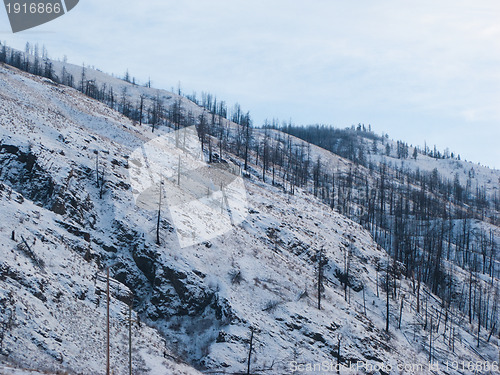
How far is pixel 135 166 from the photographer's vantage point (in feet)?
182

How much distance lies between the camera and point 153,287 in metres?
39.2

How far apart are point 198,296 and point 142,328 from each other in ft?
25.3

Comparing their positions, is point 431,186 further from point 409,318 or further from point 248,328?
point 248,328

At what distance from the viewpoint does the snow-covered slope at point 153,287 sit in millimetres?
26719

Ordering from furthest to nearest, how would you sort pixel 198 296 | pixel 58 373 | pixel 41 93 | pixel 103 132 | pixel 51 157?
pixel 41 93 → pixel 103 132 → pixel 51 157 → pixel 198 296 → pixel 58 373

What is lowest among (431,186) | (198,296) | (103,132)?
(431,186)

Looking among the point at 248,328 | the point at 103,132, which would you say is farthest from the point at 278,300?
the point at 103,132

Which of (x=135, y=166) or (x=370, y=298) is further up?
(x=135, y=166)

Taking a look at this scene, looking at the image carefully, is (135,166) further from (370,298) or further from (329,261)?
(370,298)

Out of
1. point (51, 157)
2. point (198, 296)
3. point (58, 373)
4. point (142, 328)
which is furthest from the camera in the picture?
point (51, 157)

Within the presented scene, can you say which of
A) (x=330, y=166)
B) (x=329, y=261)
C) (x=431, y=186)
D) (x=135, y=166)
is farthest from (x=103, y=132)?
(x=431, y=186)

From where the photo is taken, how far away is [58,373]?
20891mm

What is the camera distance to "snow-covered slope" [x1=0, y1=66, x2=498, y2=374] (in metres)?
26.7

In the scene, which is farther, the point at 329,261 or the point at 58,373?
the point at 329,261
